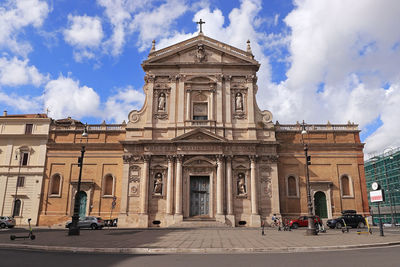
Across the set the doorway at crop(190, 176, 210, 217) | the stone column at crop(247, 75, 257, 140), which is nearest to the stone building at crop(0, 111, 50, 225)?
the doorway at crop(190, 176, 210, 217)

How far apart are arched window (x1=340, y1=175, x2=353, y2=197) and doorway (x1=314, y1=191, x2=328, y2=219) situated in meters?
2.46

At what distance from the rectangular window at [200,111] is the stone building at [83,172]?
28.0 ft

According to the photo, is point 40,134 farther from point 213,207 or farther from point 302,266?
point 302,266

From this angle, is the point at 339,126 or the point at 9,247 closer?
the point at 9,247

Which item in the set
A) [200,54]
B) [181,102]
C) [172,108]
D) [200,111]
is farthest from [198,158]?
[200,54]

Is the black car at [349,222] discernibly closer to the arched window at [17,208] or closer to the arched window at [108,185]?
the arched window at [108,185]

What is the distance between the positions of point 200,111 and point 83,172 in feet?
48.4

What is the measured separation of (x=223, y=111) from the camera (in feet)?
106

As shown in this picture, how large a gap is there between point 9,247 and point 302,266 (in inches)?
506

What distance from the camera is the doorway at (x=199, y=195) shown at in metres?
29.7

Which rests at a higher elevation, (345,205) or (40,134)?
(40,134)

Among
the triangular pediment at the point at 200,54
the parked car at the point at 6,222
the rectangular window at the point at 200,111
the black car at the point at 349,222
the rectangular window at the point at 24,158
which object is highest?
the triangular pediment at the point at 200,54

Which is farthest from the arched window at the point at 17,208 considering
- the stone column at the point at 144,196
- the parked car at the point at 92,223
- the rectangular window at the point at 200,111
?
the rectangular window at the point at 200,111

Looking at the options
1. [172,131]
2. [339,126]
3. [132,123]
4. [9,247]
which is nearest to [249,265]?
[9,247]
